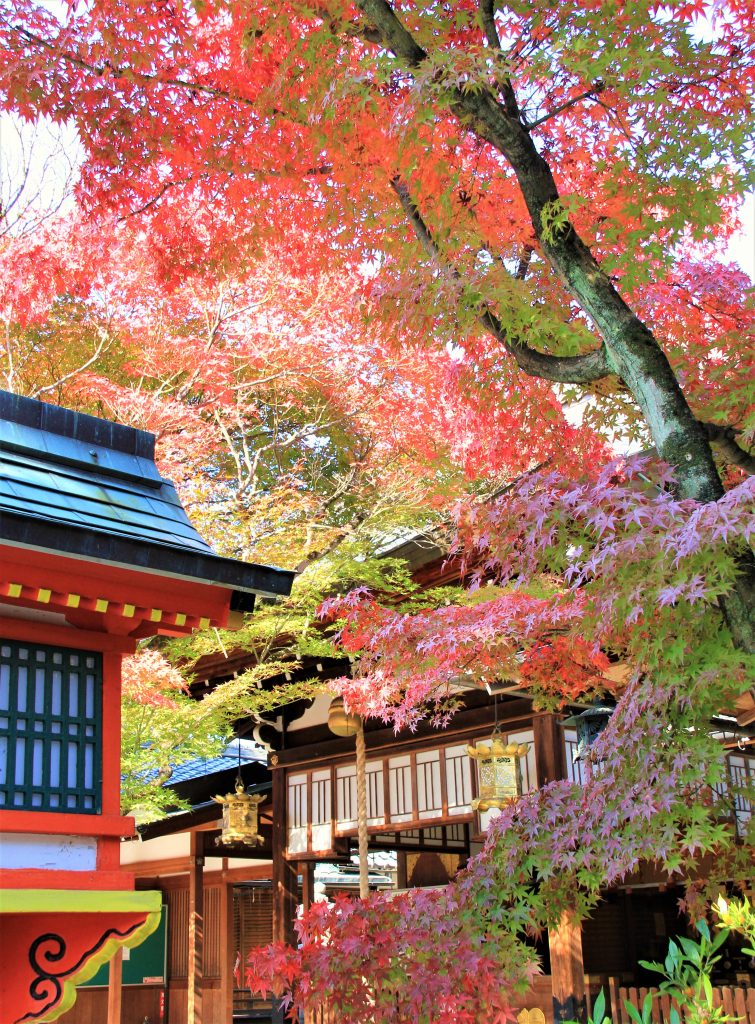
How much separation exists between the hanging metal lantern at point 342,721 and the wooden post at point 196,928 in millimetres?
4604

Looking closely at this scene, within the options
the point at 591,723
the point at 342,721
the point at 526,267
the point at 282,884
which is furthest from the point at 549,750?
the point at 526,267

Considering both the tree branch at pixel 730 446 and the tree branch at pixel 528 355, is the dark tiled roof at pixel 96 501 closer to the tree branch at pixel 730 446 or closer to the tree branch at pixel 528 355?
the tree branch at pixel 528 355

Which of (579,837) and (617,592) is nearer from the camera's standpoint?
(617,592)

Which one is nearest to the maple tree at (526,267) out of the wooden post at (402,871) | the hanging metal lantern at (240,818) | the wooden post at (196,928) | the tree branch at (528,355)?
the tree branch at (528,355)

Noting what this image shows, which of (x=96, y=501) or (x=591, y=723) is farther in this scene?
(x=591, y=723)

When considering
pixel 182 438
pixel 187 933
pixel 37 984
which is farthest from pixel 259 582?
pixel 187 933

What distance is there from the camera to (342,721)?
10266mm

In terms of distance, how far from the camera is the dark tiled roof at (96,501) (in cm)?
414

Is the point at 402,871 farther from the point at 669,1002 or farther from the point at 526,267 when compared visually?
the point at 526,267

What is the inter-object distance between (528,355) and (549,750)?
5.74m

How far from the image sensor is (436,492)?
6883 millimetres

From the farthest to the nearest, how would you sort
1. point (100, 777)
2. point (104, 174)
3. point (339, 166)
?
1. point (104, 174)
2. point (339, 166)
3. point (100, 777)

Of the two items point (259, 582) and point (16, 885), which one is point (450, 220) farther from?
point (16, 885)

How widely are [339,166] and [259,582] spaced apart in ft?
7.57
